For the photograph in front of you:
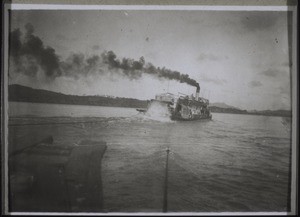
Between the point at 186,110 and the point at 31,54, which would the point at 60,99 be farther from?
the point at 186,110

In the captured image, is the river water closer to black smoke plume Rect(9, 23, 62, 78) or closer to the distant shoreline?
the distant shoreline

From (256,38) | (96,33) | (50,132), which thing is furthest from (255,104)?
(50,132)

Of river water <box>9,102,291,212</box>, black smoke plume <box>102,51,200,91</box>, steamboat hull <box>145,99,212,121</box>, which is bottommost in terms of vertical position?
river water <box>9,102,291,212</box>

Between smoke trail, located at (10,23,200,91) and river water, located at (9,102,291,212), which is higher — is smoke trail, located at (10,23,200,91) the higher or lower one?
the higher one

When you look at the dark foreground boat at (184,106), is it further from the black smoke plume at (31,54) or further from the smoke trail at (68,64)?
the black smoke plume at (31,54)

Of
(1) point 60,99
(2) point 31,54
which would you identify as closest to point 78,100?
Answer: (1) point 60,99

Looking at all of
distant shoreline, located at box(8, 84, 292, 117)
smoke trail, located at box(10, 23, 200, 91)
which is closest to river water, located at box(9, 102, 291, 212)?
distant shoreline, located at box(8, 84, 292, 117)

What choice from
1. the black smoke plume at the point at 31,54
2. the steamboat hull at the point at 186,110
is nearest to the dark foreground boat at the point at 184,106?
the steamboat hull at the point at 186,110
